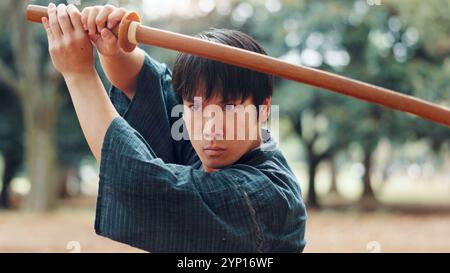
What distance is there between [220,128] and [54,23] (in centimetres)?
39

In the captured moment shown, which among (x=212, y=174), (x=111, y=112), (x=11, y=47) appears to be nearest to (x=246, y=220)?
(x=212, y=174)

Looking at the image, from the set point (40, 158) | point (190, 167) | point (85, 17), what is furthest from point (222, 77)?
point (40, 158)

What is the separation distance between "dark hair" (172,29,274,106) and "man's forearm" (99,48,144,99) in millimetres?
117

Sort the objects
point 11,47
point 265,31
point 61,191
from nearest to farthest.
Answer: point 265,31
point 11,47
point 61,191

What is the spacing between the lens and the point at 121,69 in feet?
4.72

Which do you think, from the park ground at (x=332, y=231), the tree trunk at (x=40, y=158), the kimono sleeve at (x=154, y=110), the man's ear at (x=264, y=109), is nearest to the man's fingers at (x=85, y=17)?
the kimono sleeve at (x=154, y=110)

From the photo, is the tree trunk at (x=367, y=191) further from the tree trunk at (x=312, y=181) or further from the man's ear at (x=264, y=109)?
the man's ear at (x=264, y=109)

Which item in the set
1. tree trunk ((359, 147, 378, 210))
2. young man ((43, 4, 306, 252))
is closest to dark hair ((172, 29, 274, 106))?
young man ((43, 4, 306, 252))

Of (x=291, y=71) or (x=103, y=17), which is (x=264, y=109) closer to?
(x=291, y=71)

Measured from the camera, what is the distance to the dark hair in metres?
1.30

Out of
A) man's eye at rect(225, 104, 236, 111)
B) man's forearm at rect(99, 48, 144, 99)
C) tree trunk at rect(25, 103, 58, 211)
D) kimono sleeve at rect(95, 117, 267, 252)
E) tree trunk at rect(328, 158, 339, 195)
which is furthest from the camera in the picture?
tree trunk at rect(328, 158, 339, 195)

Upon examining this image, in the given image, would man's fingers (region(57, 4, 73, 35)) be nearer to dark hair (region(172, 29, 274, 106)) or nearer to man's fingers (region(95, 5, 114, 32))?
man's fingers (region(95, 5, 114, 32))

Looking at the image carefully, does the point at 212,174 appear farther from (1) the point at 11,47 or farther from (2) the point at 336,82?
(1) the point at 11,47

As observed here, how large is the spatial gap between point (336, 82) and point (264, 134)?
12.7 inches
